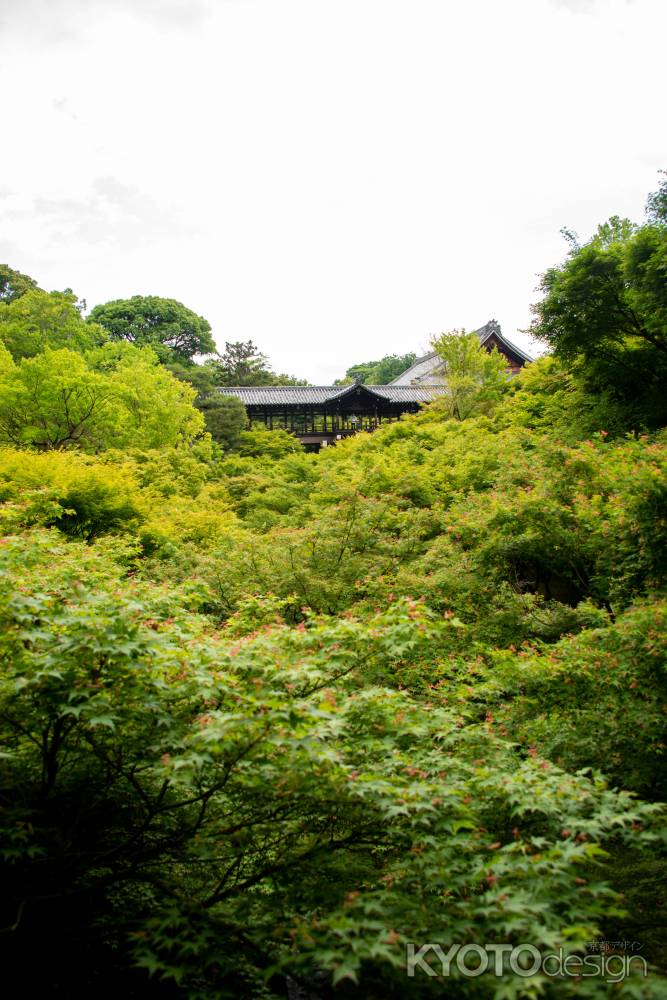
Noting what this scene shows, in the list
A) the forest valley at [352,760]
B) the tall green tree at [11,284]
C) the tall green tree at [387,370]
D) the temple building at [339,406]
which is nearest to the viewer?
the forest valley at [352,760]

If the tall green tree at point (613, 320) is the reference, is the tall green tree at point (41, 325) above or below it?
above

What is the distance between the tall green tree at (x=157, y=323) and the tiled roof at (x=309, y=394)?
347 inches

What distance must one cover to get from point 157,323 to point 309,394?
15.7 m

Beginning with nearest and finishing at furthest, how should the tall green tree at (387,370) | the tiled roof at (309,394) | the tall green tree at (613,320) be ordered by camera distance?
the tall green tree at (613,320) < the tiled roof at (309,394) < the tall green tree at (387,370)

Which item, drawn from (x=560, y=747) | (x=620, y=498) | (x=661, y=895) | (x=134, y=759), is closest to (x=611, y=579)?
(x=620, y=498)

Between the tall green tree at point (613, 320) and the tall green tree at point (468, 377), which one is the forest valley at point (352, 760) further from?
the tall green tree at point (468, 377)

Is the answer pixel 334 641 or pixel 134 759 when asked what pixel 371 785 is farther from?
pixel 134 759

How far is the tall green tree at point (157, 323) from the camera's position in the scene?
4434 cm

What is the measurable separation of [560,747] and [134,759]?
3109 mm

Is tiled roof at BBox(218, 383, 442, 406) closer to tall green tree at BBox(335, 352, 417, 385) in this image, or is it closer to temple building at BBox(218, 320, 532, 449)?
temple building at BBox(218, 320, 532, 449)

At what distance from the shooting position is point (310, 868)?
3500 mm

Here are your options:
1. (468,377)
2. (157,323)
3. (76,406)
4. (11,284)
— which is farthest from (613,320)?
(157,323)

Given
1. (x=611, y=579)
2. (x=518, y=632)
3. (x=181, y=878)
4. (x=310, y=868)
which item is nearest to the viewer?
(x=310, y=868)

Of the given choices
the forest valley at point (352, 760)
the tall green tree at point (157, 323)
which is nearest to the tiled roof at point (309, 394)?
the tall green tree at point (157, 323)
